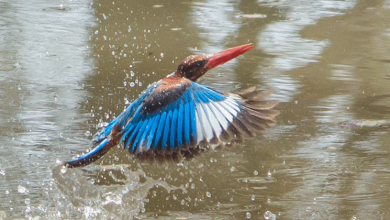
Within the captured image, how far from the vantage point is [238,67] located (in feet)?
21.0

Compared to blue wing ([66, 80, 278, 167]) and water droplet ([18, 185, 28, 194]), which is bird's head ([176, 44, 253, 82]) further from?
water droplet ([18, 185, 28, 194])

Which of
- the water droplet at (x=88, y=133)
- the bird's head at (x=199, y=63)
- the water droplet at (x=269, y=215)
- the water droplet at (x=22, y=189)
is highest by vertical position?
the bird's head at (x=199, y=63)

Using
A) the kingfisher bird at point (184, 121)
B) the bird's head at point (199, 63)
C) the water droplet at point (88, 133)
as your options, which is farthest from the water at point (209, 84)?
the bird's head at point (199, 63)

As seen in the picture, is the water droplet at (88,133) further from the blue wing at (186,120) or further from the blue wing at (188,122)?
the blue wing at (188,122)

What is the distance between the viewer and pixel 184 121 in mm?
3525

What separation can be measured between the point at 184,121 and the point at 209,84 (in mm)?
2413

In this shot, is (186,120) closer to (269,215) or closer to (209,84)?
(269,215)

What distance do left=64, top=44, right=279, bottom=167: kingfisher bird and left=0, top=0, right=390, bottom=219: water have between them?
464mm

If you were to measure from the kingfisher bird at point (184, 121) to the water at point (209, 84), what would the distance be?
0.46 metres

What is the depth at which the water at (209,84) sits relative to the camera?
4020 millimetres

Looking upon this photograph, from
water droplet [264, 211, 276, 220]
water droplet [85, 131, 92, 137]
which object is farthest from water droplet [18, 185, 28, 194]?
water droplet [264, 211, 276, 220]

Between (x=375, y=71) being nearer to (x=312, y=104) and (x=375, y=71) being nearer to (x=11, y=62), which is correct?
(x=312, y=104)

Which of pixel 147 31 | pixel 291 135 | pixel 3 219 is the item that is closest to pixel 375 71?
pixel 291 135

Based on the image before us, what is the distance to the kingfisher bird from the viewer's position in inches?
136
